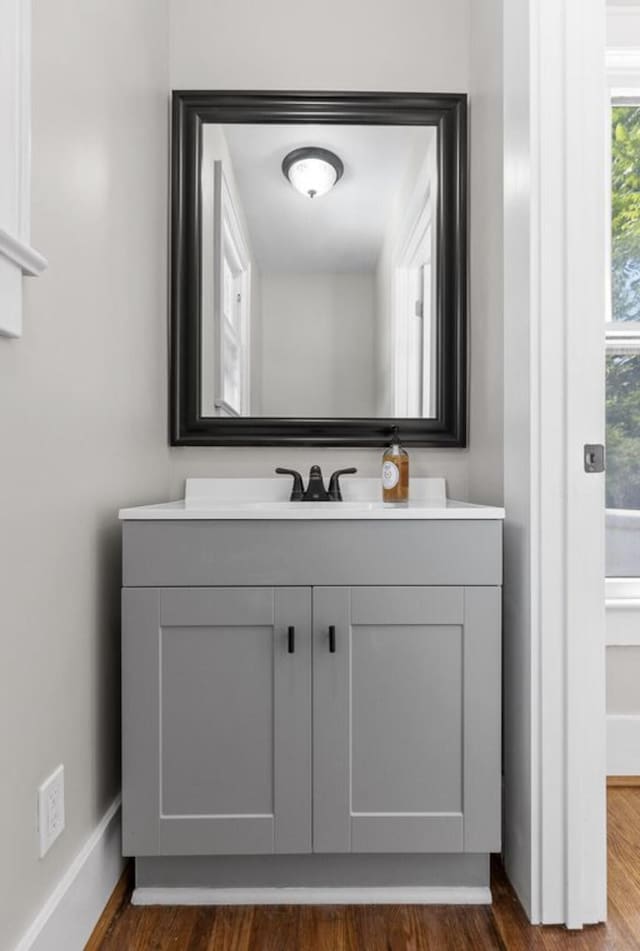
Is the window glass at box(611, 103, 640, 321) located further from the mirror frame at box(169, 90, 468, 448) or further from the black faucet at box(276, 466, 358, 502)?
the black faucet at box(276, 466, 358, 502)

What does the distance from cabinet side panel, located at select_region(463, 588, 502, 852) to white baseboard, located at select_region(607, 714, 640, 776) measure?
→ 2.45 ft

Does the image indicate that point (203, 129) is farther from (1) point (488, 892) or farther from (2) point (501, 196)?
(1) point (488, 892)

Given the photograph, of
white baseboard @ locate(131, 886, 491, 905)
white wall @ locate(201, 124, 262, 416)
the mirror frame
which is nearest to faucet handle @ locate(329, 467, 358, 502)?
the mirror frame

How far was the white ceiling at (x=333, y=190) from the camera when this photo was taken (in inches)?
75.5

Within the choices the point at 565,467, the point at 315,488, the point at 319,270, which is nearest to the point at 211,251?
the point at 319,270

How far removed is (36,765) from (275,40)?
1.89m

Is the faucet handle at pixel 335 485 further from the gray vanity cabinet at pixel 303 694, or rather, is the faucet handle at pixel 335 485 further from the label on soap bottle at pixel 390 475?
the gray vanity cabinet at pixel 303 694

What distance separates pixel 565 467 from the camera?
1353 mm

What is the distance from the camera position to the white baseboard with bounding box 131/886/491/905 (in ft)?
4.66

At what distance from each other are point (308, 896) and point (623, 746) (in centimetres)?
105

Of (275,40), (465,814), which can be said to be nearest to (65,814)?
(465,814)

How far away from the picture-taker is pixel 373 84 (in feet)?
6.33

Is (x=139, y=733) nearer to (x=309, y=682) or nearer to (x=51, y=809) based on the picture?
(x=51, y=809)

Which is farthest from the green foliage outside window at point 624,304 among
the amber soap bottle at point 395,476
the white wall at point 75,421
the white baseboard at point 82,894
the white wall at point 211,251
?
the white baseboard at point 82,894
